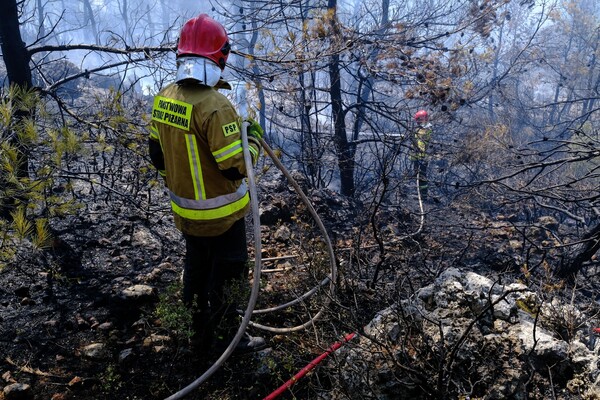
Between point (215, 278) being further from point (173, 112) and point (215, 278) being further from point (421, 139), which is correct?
point (421, 139)

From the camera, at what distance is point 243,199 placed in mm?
2334

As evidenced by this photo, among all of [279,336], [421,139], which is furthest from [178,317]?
[421,139]

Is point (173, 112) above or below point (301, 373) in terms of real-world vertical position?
above

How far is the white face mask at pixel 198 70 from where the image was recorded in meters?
2.05

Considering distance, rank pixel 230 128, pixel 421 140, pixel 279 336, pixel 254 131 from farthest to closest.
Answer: pixel 421 140
pixel 279 336
pixel 254 131
pixel 230 128

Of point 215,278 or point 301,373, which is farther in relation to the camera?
point 215,278

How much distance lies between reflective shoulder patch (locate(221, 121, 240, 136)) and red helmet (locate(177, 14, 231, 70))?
0.42 m

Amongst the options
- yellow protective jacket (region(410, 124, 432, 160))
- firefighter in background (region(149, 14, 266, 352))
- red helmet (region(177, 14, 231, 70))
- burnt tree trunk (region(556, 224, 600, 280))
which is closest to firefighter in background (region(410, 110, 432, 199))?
yellow protective jacket (region(410, 124, 432, 160))

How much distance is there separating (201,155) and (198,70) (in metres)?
0.45

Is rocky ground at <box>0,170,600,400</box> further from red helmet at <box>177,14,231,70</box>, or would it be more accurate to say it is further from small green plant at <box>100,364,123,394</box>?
red helmet at <box>177,14,231,70</box>

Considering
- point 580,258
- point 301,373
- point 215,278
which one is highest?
point 215,278

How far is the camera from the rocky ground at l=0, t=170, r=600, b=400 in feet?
6.33

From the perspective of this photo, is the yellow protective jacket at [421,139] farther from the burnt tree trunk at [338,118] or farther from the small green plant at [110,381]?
the small green plant at [110,381]

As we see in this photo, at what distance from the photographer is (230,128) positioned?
6.67 feet
